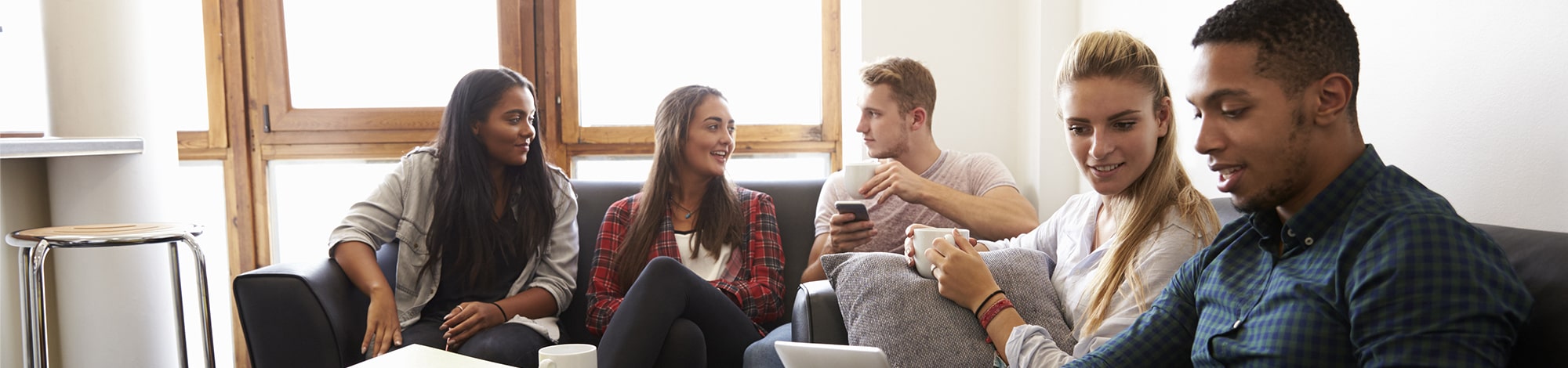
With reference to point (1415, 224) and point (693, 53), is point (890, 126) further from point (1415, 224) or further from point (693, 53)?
point (1415, 224)

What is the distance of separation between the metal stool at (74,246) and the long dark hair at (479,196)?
564 mm

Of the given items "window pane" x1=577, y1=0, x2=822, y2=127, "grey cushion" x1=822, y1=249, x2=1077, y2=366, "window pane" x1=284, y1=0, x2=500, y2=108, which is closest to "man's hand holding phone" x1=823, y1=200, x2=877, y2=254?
"grey cushion" x1=822, y1=249, x2=1077, y2=366

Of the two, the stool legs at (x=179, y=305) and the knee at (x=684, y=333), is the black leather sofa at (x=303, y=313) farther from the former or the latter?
the knee at (x=684, y=333)

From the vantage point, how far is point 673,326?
6.47ft

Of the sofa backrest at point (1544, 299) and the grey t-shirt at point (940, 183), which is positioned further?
the grey t-shirt at point (940, 183)

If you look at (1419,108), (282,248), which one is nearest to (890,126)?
(1419,108)

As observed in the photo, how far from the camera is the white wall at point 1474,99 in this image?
3.92 ft

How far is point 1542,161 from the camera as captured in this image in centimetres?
121

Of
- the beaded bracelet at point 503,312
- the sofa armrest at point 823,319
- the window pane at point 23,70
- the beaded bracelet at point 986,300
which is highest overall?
the window pane at point 23,70

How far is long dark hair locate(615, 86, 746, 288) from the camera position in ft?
7.88

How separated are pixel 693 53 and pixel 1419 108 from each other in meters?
2.43

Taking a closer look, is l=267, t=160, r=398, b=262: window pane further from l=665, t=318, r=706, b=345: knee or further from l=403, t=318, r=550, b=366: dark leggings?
l=665, t=318, r=706, b=345: knee

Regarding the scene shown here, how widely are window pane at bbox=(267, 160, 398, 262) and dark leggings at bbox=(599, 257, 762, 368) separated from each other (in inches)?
74.0

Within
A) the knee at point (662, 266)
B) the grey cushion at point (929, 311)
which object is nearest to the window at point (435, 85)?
the knee at point (662, 266)
